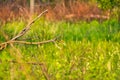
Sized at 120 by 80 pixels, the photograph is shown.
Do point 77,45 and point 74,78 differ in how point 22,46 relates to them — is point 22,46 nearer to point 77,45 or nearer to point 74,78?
point 77,45

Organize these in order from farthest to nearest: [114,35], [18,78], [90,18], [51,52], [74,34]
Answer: [90,18] < [74,34] < [114,35] < [51,52] < [18,78]

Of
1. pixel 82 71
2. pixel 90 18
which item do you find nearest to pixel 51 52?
pixel 82 71

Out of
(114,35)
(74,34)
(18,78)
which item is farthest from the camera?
(74,34)

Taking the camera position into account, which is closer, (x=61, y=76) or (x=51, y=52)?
(x=61, y=76)

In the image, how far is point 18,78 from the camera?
13.0 feet

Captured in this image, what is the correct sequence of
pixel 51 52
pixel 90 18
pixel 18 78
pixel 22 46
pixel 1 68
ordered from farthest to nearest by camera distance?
pixel 90 18 < pixel 22 46 < pixel 51 52 < pixel 1 68 < pixel 18 78

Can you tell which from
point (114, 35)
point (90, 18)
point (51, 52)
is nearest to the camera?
point (51, 52)

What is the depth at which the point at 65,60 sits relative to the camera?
15.9 ft

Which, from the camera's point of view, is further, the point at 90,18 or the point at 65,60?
the point at 90,18

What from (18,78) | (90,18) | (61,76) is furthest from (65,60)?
(90,18)

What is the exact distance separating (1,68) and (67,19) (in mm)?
8362

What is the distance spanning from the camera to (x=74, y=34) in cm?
789

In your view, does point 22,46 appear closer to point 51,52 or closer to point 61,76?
point 51,52

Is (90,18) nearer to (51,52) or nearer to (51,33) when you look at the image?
(51,33)
